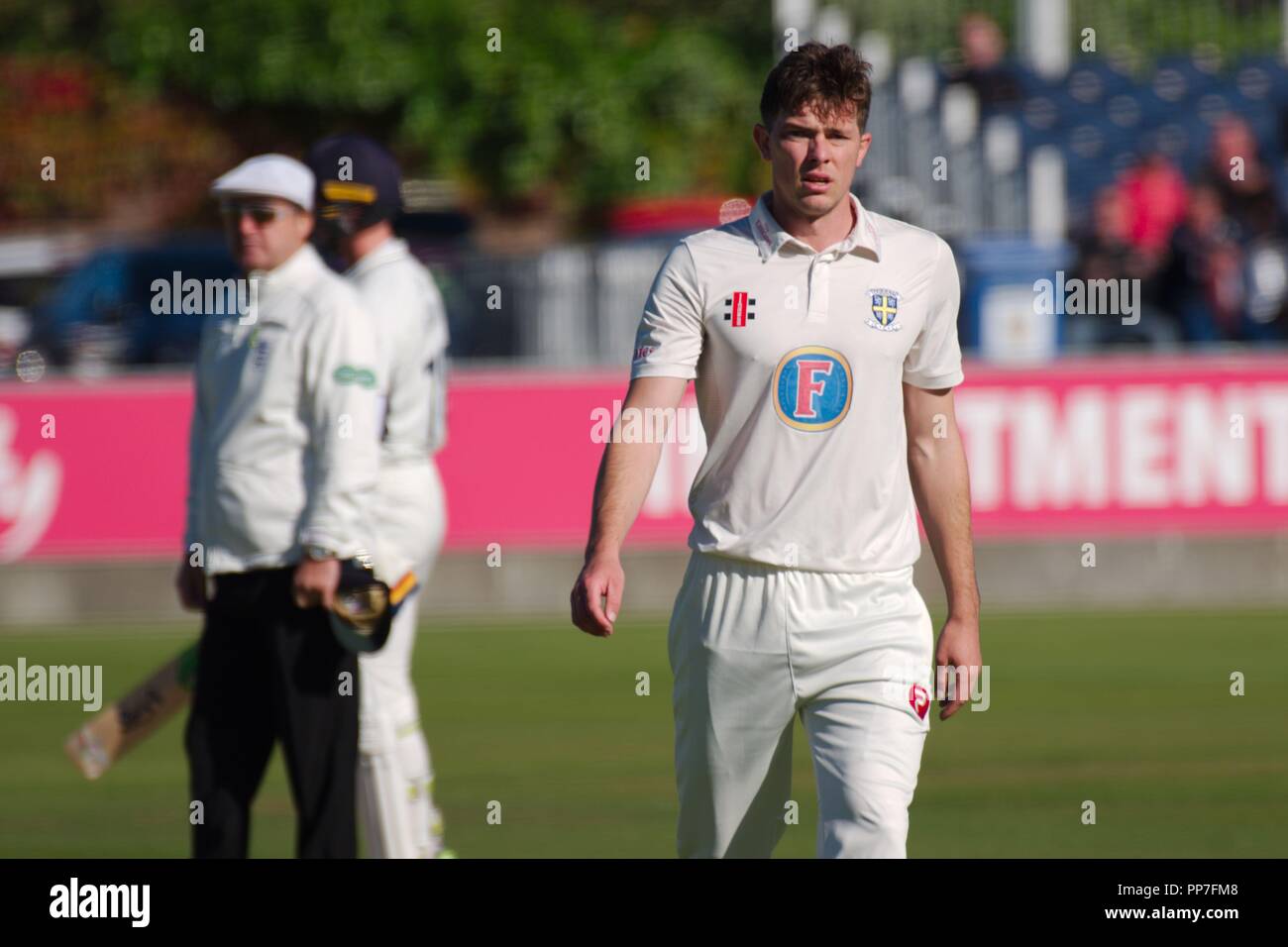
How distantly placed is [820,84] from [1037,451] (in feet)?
35.4

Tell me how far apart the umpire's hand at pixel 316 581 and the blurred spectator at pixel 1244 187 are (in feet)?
49.0

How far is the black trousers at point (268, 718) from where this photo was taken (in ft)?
22.4

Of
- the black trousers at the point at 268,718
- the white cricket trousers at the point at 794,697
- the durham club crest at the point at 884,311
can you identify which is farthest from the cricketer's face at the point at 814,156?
the black trousers at the point at 268,718

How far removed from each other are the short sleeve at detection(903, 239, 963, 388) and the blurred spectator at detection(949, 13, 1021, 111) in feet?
58.8

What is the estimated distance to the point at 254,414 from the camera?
702cm

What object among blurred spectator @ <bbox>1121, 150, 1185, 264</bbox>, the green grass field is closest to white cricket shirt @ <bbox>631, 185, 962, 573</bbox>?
the green grass field

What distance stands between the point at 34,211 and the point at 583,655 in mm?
17397

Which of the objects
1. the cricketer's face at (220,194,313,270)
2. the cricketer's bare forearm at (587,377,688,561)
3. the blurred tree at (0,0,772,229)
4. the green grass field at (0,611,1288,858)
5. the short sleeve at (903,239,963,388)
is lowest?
the green grass field at (0,611,1288,858)

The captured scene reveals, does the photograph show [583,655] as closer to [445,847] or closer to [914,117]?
[445,847]

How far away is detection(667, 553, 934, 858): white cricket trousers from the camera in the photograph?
5812 mm

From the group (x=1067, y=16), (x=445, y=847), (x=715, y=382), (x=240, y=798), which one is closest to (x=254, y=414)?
(x=240, y=798)

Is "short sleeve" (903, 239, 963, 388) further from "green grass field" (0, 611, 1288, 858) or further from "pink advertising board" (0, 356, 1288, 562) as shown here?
"pink advertising board" (0, 356, 1288, 562)

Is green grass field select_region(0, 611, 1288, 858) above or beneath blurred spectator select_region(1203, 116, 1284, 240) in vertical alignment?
beneath

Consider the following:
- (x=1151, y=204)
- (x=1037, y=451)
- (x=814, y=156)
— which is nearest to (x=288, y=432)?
(x=814, y=156)
